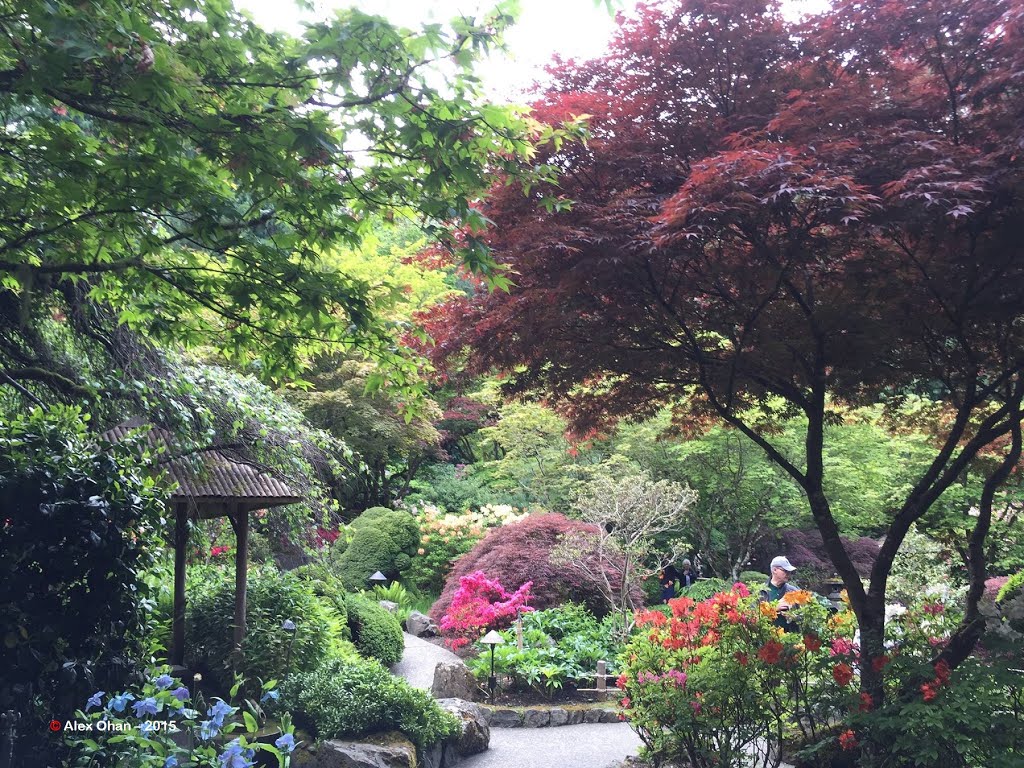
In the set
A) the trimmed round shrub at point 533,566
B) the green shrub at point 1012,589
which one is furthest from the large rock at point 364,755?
the green shrub at point 1012,589

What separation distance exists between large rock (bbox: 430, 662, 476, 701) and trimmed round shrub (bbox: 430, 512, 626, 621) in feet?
8.02

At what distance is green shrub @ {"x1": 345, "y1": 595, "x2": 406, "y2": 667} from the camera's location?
9.97m

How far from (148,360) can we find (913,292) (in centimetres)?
554

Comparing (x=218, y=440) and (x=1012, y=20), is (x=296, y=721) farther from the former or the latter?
(x=1012, y=20)

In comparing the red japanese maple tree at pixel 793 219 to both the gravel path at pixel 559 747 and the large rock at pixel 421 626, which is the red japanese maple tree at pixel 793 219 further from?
the large rock at pixel 421 626

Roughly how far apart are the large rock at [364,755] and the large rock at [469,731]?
0.98 metres

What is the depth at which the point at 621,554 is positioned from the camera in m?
11.0

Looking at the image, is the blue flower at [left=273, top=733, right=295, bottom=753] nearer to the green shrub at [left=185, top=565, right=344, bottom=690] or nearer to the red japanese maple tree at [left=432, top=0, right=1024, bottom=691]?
the red japanese maple tree at [left=432, top=0, right=1024, bottom=691]

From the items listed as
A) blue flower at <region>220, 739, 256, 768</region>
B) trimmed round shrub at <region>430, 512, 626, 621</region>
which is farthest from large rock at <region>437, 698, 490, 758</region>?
blue flower at <region>220, 739, 256, 768</region>

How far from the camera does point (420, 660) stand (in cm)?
1079

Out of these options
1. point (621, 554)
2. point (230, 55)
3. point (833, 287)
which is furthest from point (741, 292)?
point (621, 554)

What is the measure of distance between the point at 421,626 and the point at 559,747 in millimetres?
5961

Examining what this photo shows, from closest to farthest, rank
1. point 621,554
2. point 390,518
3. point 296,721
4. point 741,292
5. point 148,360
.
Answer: point 741,292 < point 148,360 < point 296,721 < point 621,554 < point 390,518

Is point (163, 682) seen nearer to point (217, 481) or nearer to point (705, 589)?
point (217, 481)
